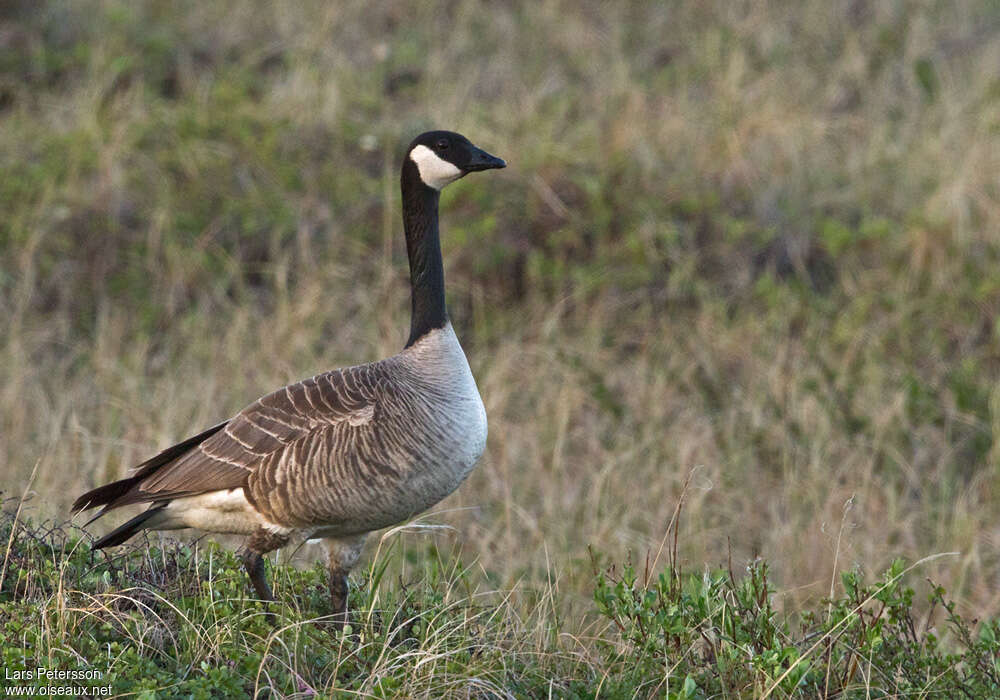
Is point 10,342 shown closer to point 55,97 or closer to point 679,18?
point 55,97

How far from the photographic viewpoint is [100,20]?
11.1 meters

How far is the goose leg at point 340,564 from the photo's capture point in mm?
4598

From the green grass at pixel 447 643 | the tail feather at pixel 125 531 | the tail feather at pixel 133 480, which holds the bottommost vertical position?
the green grass at pixel 447 643

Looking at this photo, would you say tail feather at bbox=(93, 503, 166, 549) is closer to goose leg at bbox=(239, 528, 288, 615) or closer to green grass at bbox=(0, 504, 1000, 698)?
green grass at bbox=(0, 504, 1000, 698)

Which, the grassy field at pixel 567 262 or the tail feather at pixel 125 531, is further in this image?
the grassy field at pixel 567 262

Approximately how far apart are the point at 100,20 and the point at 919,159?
21.6ft

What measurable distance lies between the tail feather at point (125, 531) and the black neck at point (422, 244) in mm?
1132

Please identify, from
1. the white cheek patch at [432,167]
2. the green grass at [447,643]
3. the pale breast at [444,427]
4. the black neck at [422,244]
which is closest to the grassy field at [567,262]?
the green grass at [447,643]

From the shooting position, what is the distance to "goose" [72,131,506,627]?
455 centimetres

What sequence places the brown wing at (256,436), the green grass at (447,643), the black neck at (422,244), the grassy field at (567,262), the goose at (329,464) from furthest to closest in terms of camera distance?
the grassy field at (567,262)
the black neck at (422,244)
the brown wing at (256,436)
the goose at (329,464)
the green grass at (447,643)

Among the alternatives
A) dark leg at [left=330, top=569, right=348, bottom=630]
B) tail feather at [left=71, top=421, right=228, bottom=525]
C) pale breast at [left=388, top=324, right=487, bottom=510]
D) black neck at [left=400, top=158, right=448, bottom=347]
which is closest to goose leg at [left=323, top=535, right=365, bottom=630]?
dark leg at [left=330, top=569, right=348, bottom=630]

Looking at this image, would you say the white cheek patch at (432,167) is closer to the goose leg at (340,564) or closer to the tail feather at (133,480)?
the tail feather at (133,480)

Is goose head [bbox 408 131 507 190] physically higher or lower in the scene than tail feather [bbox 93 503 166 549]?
higher

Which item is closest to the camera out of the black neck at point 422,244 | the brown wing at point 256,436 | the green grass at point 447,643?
the green grass at point 447,643
